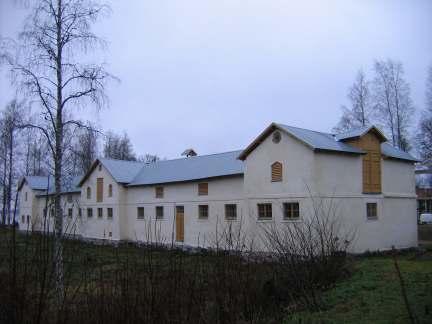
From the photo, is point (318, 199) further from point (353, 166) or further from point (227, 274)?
point (227, 274)

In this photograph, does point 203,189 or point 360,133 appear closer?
point 360,133

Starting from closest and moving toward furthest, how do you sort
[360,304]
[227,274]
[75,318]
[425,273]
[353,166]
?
[75,318]
[227,274]
[360,304]
[425,273]
[353,166]

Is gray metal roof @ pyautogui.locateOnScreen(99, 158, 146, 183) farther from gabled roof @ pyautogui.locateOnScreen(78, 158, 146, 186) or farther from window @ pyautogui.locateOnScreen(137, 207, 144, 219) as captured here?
window @ pyautogui.locateOnScreen(137, 207, 144, 219)

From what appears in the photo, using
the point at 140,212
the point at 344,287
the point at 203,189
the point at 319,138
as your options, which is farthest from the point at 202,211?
the point at 344,287

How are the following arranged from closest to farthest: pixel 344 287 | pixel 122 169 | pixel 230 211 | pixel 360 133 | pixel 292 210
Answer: pixel 344 287 < pixel 292 210 < pixel 360 133 < pixel 230 211 < pixel 122 169

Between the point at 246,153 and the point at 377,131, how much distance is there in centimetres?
698

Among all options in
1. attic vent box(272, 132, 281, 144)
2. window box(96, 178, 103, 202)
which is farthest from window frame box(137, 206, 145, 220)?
attic vent box(272, 132, 281, 144)

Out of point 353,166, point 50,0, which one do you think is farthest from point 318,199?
point 50,0

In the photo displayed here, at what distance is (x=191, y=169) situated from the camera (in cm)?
2923

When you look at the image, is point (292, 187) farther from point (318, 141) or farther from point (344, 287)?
point (344, 287)

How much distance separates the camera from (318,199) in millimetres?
19531

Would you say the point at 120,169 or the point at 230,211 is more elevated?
the point at 120,169

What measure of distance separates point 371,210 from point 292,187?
15.4ft

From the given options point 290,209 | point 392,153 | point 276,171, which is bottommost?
point 290,209
